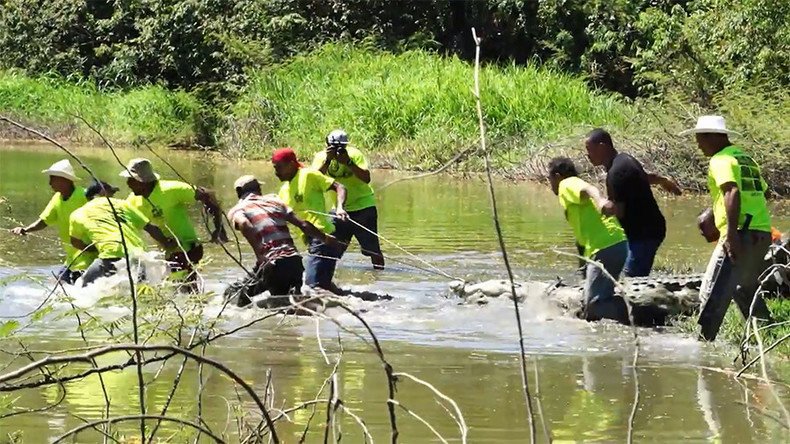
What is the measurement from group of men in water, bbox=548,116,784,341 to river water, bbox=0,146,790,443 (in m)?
0.29

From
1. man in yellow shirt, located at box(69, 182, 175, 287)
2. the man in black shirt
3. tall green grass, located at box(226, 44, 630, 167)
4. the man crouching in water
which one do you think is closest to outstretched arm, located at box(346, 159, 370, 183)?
the man crouching in water

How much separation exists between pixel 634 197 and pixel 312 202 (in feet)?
9.67

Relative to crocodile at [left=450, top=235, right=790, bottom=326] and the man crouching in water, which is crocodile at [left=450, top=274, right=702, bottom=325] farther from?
the man crouching in water

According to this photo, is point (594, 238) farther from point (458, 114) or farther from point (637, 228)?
point (458, 114)

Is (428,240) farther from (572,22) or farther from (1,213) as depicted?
(572,22)

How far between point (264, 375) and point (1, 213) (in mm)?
10689

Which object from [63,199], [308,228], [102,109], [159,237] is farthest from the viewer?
[102,109]

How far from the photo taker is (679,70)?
81.8 feet

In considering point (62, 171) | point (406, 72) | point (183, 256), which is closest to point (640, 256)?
point (183, 256)

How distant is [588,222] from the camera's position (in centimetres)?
1053

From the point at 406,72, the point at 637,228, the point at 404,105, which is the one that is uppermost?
the point at 406,72

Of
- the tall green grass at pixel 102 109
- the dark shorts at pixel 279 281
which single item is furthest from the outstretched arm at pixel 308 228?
the tall green grass at pixel 102 109

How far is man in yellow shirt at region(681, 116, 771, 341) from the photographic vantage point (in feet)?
29.2

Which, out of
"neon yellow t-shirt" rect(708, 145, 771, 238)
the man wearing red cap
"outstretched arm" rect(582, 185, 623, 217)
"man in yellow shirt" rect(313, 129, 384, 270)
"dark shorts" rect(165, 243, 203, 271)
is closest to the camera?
"neon yellow t-shirt" rect(708, 145, 771, 238)
